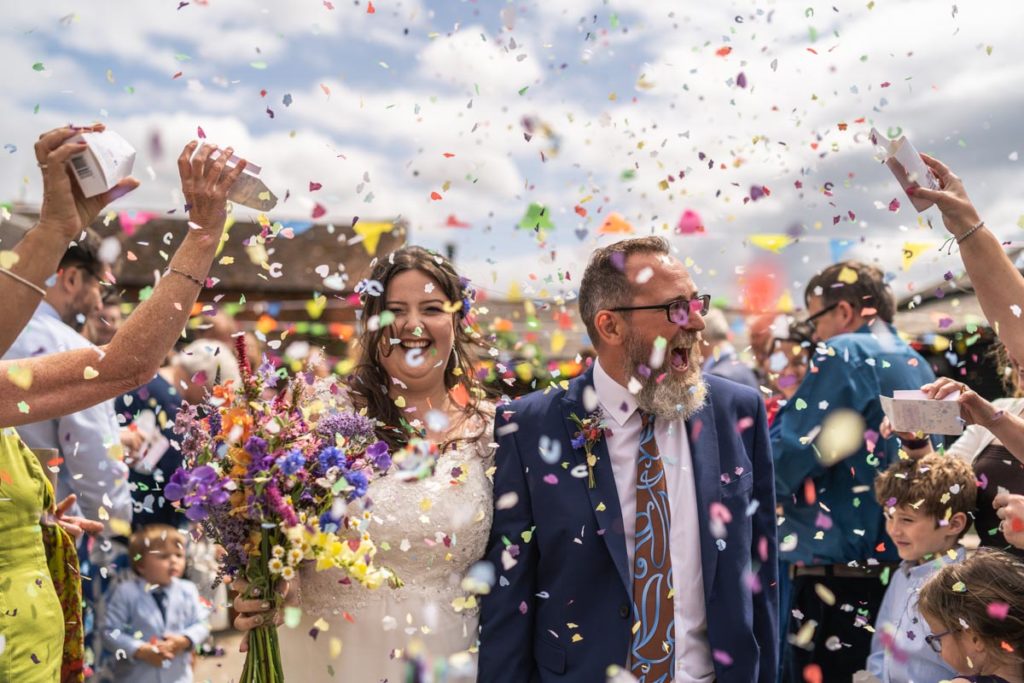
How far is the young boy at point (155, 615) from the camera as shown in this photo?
474 centimetres

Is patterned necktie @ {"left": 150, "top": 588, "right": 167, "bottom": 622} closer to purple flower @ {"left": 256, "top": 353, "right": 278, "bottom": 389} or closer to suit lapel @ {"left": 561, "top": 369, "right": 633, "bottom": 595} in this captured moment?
purple flower @ {"left": 256, "top": 353, "right": 278, "bottom": 389}

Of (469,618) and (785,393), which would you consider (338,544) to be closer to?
(469,618)

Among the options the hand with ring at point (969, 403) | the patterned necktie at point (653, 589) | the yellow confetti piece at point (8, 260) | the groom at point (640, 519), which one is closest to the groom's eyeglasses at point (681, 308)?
the groom at point (640, 519)

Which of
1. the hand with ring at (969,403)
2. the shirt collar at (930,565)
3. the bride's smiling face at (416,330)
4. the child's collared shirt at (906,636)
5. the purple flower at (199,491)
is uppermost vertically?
the bride's smiling face at (416,330)

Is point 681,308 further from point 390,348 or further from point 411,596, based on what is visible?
point 411,596

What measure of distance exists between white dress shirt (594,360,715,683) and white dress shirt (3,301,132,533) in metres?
2.12

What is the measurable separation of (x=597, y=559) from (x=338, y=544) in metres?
0.84

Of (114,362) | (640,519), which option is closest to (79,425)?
(114,362)

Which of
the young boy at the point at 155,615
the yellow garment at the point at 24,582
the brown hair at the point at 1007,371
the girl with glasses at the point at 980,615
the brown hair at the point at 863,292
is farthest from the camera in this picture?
the brown hair at the point at 863,292

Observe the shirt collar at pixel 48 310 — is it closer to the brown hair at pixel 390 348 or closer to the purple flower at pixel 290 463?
the brown hair at pixel 390 348

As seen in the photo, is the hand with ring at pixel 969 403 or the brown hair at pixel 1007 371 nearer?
the hand with ring at pixel 969 403

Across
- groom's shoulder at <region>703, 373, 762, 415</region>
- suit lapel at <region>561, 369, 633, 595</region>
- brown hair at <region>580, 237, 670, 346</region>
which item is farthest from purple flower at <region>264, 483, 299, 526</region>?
groom's shoulder at <region>703, 373, 762, 415</region>

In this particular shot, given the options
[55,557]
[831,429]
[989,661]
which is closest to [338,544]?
[55,557]

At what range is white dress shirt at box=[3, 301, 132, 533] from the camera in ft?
13.1
